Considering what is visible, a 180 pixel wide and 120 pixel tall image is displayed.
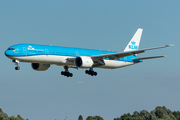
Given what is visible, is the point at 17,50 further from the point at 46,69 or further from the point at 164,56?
the point at 164,56

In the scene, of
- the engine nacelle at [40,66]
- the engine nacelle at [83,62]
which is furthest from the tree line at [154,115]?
the engine nacelle at [83,62]

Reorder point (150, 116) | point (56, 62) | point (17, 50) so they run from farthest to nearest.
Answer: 1. point (150, 116)
2. point (56, 62)
3. point (17, 50)

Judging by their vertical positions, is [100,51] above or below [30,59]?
above

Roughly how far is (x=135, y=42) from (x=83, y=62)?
1868 centimetres

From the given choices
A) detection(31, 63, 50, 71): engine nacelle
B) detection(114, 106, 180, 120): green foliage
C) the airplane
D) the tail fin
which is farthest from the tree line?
detection(31, 63, 50, 71): engine nacelle

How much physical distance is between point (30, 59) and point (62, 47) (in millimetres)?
6278

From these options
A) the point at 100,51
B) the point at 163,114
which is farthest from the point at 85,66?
the point at 163,114

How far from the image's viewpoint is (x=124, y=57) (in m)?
64.7

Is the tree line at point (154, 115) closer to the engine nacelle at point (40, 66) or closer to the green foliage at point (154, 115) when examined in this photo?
the green foliage at point (154, 115)

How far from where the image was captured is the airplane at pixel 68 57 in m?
52.2

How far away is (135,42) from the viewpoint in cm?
7081

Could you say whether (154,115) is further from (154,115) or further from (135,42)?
(135,42)

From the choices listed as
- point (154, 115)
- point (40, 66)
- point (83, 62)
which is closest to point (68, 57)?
point (83, 62)

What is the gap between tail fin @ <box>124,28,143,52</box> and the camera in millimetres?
69750
